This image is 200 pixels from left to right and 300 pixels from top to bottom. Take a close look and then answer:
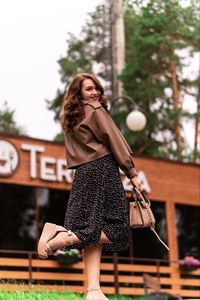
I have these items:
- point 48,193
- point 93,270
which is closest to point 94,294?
point 93,270

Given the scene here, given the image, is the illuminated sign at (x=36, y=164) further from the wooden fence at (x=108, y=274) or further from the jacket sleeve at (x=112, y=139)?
the jacket sleeve at (x=112, y=139)

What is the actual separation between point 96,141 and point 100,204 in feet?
1.46

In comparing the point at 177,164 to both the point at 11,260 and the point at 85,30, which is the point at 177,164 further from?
the point at 85,30

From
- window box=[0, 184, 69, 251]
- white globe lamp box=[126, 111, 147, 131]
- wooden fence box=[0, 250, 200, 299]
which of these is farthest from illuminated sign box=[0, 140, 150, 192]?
wooden fence box=[0, 250, 200, 299]

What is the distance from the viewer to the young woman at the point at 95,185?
5777 millimetres

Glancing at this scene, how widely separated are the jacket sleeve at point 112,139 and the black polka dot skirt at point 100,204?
0.35ft

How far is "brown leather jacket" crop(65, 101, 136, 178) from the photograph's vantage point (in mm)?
5891

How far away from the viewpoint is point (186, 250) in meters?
21.5

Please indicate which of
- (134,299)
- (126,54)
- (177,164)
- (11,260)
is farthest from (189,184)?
(126,54)

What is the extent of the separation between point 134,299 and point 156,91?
41.0ft

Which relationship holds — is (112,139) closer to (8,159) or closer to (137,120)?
(8,159)

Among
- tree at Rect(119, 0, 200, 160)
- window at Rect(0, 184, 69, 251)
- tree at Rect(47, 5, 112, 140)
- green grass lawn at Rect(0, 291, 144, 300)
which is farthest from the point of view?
tree at Rect(47, 5, 112, 140)

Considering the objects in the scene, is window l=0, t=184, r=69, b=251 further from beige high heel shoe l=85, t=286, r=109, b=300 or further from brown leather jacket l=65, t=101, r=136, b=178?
beige high heel shoe l=85, t=286, r=109, b=300

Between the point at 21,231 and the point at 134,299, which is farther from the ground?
the point at 21,231
